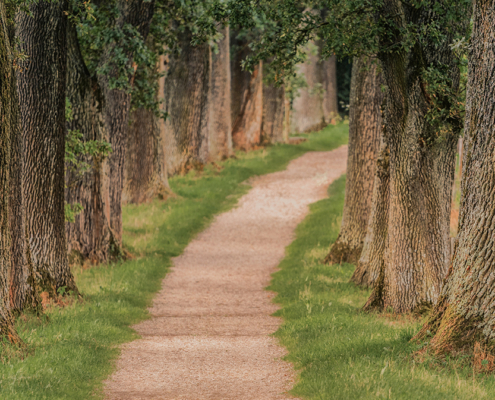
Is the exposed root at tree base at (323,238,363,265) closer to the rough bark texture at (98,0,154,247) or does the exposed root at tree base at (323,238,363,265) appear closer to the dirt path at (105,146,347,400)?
the dirt path at (105,146,347,400)

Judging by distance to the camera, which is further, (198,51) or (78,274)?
(198,51)

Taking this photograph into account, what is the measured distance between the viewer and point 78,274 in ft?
41.1

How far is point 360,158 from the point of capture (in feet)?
43.6


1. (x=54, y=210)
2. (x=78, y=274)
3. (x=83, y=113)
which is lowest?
(x=78, y=274)

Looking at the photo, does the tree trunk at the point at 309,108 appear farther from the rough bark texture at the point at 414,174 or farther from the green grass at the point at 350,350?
the rough bark texture at the point at 414,174

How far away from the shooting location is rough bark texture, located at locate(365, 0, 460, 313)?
358 inches

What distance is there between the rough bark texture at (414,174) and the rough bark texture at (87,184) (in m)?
5.86

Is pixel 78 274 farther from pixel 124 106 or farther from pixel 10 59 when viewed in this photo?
pixel 10 59

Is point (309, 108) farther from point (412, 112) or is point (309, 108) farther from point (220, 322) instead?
point (412, 112)

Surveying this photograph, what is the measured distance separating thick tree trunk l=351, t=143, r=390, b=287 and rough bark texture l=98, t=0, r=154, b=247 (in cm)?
521

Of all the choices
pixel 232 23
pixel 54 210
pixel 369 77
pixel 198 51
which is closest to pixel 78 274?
pixel 54 210

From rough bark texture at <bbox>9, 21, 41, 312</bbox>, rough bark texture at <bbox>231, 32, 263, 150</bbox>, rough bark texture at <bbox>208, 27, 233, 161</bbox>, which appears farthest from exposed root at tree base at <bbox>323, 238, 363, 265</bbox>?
rough bark texture at <bbox>231, 32, 263, 150</bbox>

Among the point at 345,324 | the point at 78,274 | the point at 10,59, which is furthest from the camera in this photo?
the point at 78,274

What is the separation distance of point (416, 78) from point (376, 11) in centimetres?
111
